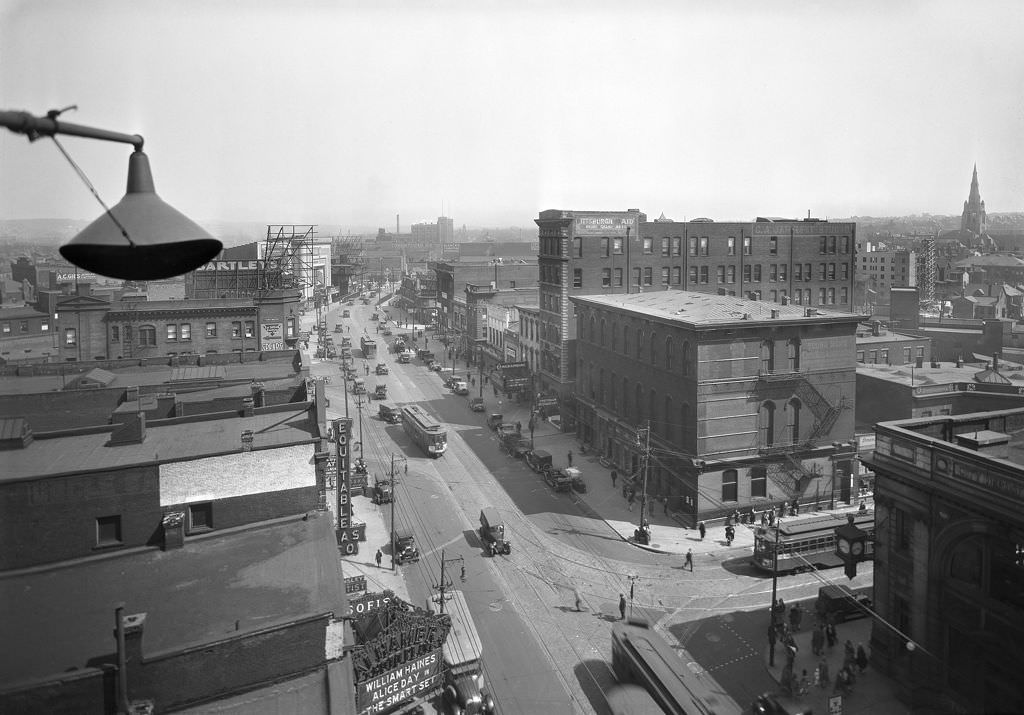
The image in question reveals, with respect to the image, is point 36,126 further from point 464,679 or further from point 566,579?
point 566,579

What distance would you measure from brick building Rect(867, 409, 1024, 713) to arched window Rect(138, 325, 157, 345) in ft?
161

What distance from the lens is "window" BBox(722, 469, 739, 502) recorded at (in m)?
40.7

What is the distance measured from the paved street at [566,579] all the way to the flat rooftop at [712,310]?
10.7 meters

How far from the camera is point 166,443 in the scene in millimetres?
24516

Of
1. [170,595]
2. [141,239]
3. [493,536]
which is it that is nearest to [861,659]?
[493,536]

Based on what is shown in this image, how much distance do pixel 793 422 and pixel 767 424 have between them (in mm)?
1622

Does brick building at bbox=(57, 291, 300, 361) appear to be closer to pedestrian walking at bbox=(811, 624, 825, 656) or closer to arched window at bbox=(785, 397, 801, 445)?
arched window at bbox=(785, 397, 801, 445)

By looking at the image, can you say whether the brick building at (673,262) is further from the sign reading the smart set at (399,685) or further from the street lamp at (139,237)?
the street lamp at (139,237)

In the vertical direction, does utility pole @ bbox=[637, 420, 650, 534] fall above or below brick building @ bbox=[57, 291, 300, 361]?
below

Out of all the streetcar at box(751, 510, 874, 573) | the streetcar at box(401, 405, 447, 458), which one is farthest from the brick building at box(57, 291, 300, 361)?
the streetcar at box(751, 510, 874, 573)

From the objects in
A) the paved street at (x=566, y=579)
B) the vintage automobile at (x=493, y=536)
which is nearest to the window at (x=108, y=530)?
the paved street at (x=566, y=579)

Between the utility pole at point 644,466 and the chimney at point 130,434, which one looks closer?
the chimney at point 130,434

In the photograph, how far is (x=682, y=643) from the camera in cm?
2766

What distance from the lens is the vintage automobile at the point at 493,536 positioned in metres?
36.1
